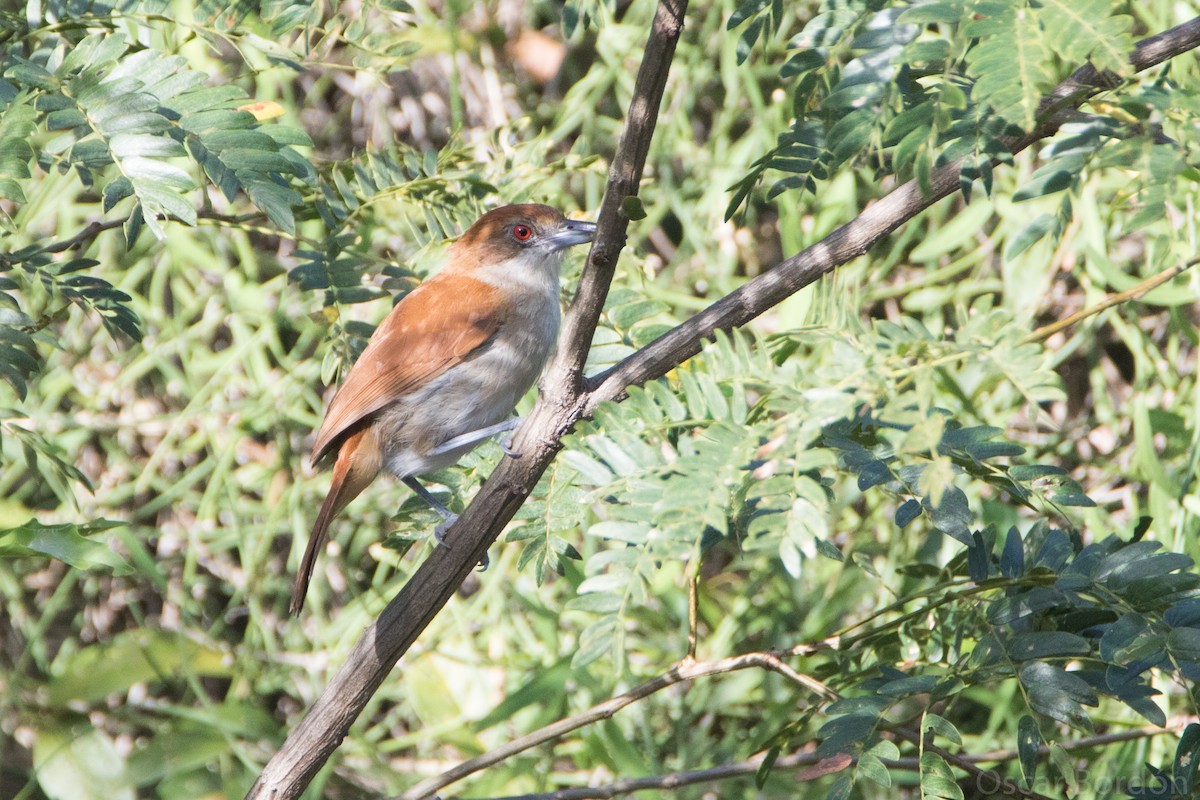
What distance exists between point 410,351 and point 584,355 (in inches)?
51.9

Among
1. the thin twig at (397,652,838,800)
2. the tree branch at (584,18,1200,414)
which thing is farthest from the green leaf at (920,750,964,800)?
the tree branch at (584,18,1200,414)

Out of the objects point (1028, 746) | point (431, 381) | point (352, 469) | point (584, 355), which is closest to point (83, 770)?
point (352, 469)

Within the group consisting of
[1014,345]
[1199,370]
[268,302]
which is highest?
[1014,345]

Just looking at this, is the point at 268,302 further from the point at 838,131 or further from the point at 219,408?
the point at 838,131

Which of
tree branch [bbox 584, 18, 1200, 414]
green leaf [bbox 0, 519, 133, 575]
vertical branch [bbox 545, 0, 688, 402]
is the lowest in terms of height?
green leaf [bbox 0, 519, 133, 575]

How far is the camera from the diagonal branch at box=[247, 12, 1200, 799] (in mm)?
1848

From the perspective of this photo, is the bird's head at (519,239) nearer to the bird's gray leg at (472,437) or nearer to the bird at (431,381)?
the bird at (431,381)

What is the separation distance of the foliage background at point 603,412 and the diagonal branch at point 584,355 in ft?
0.25

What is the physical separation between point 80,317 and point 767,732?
3329mm

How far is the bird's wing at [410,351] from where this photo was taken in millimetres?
3230

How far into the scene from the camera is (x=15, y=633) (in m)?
5.04

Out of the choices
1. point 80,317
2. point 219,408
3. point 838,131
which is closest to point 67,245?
point 838,131

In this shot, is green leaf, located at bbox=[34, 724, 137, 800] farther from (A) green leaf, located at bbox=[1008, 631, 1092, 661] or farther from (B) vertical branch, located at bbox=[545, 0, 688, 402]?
(A) green leaf, located at bbox=[1008, 631, 1092, 661]

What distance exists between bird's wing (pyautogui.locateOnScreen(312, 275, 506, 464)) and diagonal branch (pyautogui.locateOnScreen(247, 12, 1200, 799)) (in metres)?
1.05
